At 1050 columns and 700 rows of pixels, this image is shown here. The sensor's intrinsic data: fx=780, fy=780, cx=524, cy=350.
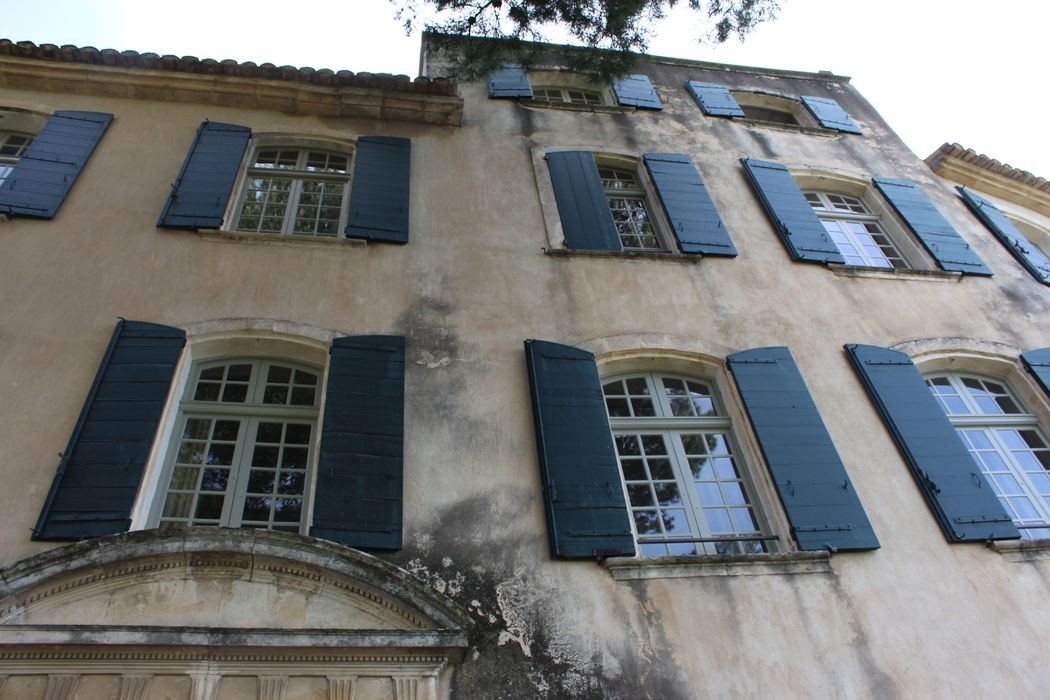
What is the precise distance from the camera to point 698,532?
5.65 m

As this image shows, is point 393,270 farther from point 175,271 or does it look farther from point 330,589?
point 330,589

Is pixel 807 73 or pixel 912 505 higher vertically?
pixel 807 73

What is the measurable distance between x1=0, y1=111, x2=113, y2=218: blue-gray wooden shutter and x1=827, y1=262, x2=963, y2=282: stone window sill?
755 centimetres

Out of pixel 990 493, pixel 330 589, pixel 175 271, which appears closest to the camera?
pixel 330 589

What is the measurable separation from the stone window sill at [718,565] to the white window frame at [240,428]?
2.13 meters

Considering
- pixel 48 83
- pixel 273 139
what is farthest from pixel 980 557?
pixel 48 83

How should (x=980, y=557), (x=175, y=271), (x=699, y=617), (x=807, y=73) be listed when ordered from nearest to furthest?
(x=699, y=617)
(x=980, y=557)
(x=175, y=271)
(x=807, y=73)

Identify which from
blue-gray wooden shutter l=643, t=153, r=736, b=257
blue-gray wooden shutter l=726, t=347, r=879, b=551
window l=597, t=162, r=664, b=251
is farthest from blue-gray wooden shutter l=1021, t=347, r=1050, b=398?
window l=597, t=162, r=664, b=251

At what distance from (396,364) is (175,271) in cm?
223

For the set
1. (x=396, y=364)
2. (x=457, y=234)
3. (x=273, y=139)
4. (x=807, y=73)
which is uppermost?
(x=807, y=73)

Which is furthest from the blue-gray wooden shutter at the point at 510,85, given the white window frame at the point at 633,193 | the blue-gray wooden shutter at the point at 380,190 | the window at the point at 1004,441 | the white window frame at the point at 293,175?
the window at the point at 1004,441

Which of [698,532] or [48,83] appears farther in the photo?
[48,83]

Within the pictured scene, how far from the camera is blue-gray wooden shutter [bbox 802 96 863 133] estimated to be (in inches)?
430

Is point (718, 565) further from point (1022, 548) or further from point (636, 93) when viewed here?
point (636, 93)
